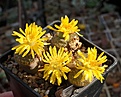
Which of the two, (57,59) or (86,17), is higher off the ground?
(86,17)

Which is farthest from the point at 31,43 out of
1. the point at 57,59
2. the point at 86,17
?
the point at 86,17

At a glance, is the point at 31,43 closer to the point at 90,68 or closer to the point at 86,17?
the point at 90,68

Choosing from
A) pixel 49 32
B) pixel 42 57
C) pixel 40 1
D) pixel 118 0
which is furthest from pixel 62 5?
pixel 42 57

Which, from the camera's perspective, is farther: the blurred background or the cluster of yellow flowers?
the blurred background

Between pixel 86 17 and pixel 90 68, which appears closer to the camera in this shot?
pixel 90 68

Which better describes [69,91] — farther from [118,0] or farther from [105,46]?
[118,0]

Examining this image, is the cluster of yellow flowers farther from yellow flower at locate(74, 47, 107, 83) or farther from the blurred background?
the blurred background

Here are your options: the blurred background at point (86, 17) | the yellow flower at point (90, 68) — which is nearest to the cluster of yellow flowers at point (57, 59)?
the yellow flower at point (90, 68)

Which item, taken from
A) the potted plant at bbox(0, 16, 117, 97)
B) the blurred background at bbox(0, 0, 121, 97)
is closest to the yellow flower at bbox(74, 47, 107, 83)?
the potted plant at bbox(0, 16, 117, 97)
